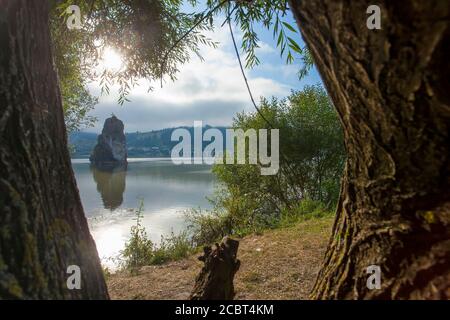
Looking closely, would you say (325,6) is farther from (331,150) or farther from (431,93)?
(331,150)

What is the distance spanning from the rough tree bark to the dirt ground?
1496 mm

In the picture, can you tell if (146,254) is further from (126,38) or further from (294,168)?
(294,168)

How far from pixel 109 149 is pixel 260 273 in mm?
96445

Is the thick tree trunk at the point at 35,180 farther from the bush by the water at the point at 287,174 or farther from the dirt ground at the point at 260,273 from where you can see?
the bush by the water at the point at 287,174

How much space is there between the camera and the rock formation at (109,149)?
92188mm

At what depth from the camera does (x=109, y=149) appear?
308 ft

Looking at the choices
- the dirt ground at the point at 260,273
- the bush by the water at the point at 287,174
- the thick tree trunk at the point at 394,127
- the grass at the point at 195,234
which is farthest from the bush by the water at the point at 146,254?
the thick tree trunk at the point at 394,127

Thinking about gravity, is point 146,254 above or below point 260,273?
below

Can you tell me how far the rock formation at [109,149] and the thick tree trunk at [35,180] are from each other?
9217 cm

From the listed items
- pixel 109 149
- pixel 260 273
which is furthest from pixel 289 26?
pixel 109 149

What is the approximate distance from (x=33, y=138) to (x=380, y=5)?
4.93 ft

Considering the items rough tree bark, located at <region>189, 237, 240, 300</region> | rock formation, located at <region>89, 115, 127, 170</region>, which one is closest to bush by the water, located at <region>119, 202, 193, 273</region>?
rough tree bark, located at <region>189, 237, 240, 300</region>

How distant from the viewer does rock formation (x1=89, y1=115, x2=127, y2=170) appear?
92188 mm
